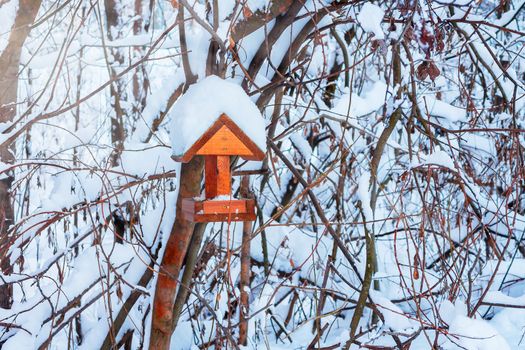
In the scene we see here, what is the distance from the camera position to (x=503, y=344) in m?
2.13

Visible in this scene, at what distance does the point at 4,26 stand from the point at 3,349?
1267mm

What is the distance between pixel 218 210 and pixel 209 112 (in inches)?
10.8

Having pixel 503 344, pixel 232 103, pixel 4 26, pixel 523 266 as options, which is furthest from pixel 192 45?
pixel 523 266

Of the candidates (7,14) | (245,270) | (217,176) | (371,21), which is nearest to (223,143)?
(217,176)

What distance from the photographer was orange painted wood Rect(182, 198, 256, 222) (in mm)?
1704

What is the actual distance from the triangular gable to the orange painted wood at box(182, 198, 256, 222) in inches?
5.3

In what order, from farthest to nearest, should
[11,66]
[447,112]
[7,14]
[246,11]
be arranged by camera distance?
[447,112] < [11,66] < [7,14] < [246,11]

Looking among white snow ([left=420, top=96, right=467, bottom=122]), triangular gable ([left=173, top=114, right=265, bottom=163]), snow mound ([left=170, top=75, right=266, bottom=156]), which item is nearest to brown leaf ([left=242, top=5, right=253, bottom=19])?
snow mound ([left=170, top=75, right=266, bottom=156])

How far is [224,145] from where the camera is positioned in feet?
5.68

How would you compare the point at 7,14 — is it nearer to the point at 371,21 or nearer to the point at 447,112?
the point at 371,21

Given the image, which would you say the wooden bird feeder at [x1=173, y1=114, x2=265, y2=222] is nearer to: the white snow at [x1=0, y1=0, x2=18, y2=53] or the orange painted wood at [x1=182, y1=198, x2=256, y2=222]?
the orange painted wood at [x1=182, y1=198, x2=256, y2=222]

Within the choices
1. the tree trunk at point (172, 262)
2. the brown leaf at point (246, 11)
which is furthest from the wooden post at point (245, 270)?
the brown leaf at point (246, 11)

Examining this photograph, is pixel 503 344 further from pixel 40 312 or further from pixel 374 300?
pixel 40 312

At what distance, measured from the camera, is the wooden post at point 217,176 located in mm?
1795
